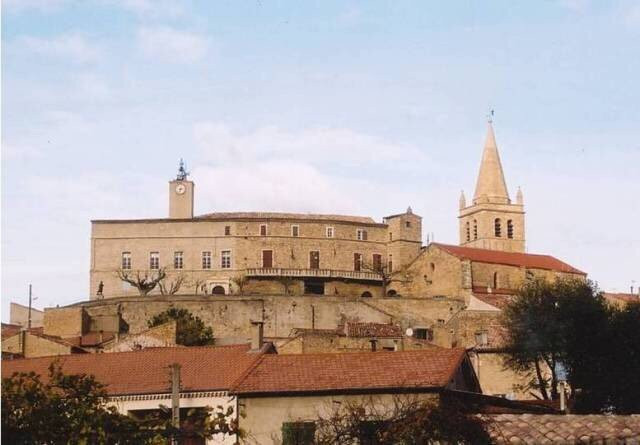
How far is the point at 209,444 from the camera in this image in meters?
31.0

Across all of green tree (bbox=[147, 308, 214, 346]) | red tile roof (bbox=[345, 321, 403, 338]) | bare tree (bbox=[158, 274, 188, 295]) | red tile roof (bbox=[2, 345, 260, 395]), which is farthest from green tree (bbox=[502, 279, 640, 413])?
bare tree (bbox=[158, 274, 188, 295])

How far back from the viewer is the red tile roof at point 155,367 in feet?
108

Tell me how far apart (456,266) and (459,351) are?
54337 mm

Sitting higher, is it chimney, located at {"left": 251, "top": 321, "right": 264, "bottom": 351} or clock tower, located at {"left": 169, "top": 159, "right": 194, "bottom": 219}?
clock tower, located at {"left": 169, "top": 159, "right": 194, "bottom": 219}

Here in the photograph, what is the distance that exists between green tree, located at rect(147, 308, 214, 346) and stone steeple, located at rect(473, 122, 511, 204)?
4576 centimetres

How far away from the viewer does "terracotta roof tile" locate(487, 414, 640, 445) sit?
21.5 metres

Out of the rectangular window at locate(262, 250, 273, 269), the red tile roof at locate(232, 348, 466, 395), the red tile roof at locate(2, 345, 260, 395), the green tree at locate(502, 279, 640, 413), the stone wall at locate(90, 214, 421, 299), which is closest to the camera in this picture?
the red tile roof at locate(232, 348, 466, 395)

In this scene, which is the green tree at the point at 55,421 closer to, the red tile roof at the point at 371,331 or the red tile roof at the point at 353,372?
the red tile roof at the point at 353,372

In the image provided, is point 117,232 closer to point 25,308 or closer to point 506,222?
point 25,308

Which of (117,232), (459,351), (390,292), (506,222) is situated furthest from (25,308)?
(459,351)

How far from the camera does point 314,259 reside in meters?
90.2

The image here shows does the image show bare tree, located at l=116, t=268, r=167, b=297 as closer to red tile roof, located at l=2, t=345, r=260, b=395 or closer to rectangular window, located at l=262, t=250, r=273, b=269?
rectangular window, located at l=262, t=250, r=273, b=269

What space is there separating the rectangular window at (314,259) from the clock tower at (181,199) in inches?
357

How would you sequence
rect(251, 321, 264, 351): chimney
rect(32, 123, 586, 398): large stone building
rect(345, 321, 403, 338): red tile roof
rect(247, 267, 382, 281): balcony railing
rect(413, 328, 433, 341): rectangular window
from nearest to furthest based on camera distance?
rect(251, 321, 264, 351): chimney, rect(345, 321, 403, 338): red tile roof, rect(413, 328, 433, 341): rectangular window, rect(32, 123, 586, 398): large stone building, rect(247, 267, 382, 281): balcony railing
